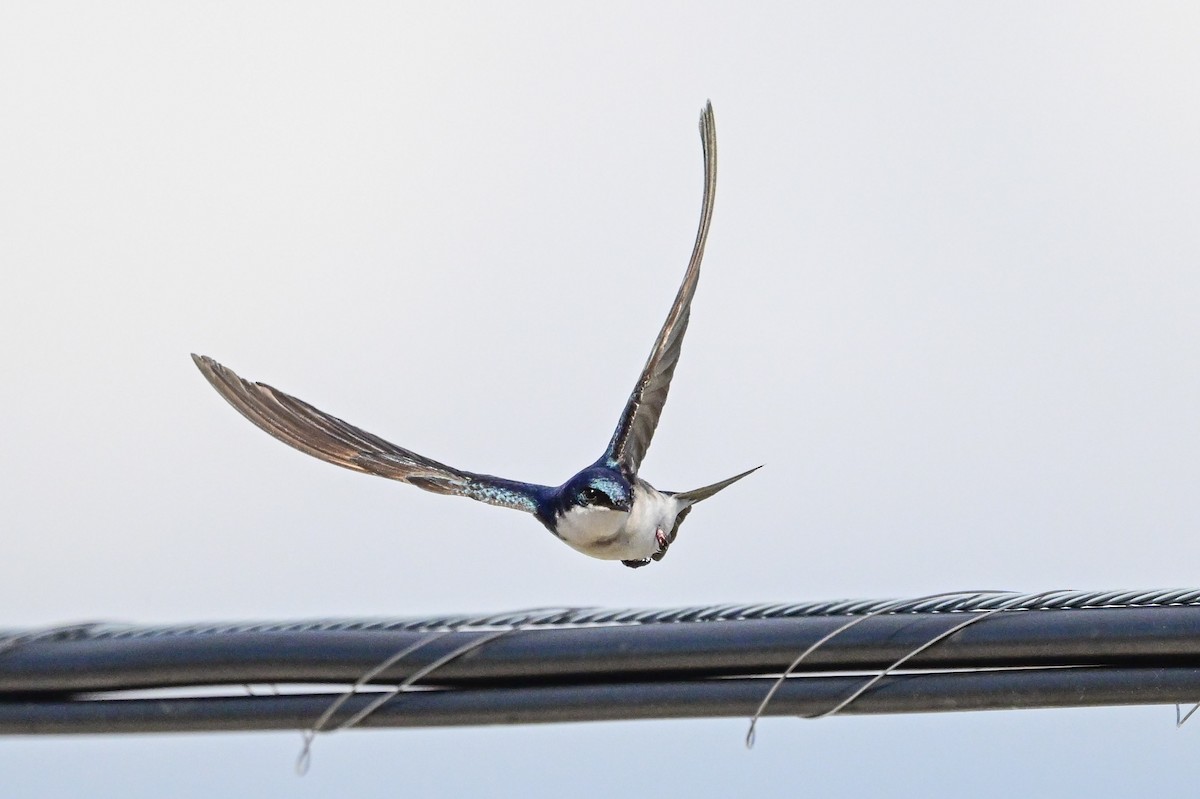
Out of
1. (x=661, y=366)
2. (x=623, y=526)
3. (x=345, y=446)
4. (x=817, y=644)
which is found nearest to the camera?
(x=817, y=644)

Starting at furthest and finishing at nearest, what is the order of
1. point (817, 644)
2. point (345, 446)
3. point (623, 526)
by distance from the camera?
point (345, 446)
point (623, 526)
point (817, 644)

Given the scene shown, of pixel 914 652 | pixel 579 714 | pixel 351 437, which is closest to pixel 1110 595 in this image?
pixel 914 652

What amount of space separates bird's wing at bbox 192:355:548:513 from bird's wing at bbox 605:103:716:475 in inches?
15.7

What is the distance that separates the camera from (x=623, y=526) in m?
6.80

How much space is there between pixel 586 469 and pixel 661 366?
0.59m

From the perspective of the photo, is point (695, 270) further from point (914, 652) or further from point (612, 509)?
point (914, 652)

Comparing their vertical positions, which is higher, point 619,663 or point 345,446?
point 345,446

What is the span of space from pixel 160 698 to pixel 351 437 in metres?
4.25

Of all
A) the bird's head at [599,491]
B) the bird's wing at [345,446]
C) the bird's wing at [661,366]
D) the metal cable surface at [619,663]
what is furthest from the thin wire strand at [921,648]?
the bird's wing at [345,446]

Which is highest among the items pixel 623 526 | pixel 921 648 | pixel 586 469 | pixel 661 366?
pixel 661 366

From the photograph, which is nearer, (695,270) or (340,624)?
(340,624)

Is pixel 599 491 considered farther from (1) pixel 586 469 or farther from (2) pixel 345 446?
(2) pixel 345 446

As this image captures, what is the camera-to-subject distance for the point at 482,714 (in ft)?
11.1

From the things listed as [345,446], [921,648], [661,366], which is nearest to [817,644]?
[921,648]
